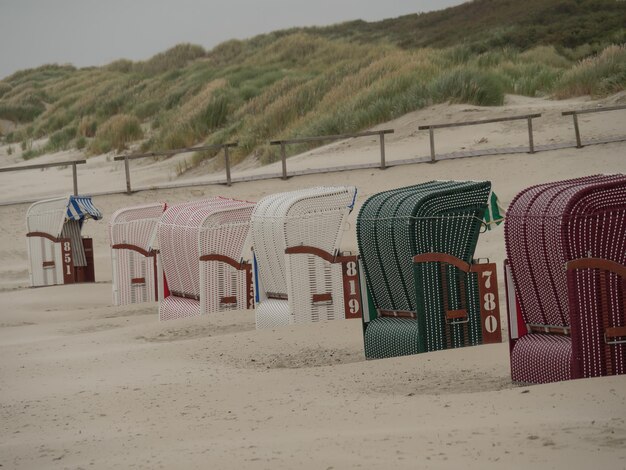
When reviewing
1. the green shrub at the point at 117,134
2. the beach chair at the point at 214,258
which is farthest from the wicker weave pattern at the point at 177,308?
the green shrub at the point at 117,134

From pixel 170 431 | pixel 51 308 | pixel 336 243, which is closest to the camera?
pixel 170 431

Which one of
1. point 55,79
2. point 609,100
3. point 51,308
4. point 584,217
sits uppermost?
point 55,79

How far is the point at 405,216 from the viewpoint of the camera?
886 cm

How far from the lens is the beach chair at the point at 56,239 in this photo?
1819cm

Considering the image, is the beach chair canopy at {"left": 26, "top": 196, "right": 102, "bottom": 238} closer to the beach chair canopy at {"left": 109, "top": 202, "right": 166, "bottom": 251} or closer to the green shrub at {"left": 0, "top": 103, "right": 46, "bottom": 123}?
the beach chair canopy at {"left": 109, "top": 202, "right": 166, "bottom": 251}

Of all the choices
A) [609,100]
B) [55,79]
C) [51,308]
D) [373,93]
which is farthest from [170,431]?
[55,79]

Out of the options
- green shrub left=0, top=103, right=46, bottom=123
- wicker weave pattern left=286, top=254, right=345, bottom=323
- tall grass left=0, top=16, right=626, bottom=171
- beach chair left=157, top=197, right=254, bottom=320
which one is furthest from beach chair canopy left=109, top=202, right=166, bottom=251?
green shrub left=0, top=103, right=46, bottom=123

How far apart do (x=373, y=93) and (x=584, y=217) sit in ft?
81.6

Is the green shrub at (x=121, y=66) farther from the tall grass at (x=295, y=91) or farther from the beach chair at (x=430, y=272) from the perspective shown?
the beach chair at (x=430, y=272)

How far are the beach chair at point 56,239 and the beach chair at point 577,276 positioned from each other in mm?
11691

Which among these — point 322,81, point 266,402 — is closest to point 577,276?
point 266,402

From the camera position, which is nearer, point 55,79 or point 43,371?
point 43,371

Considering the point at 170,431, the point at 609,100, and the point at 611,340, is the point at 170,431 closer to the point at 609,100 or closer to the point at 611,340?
the point at 611,340

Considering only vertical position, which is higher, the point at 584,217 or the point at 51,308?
the point at 584,217
